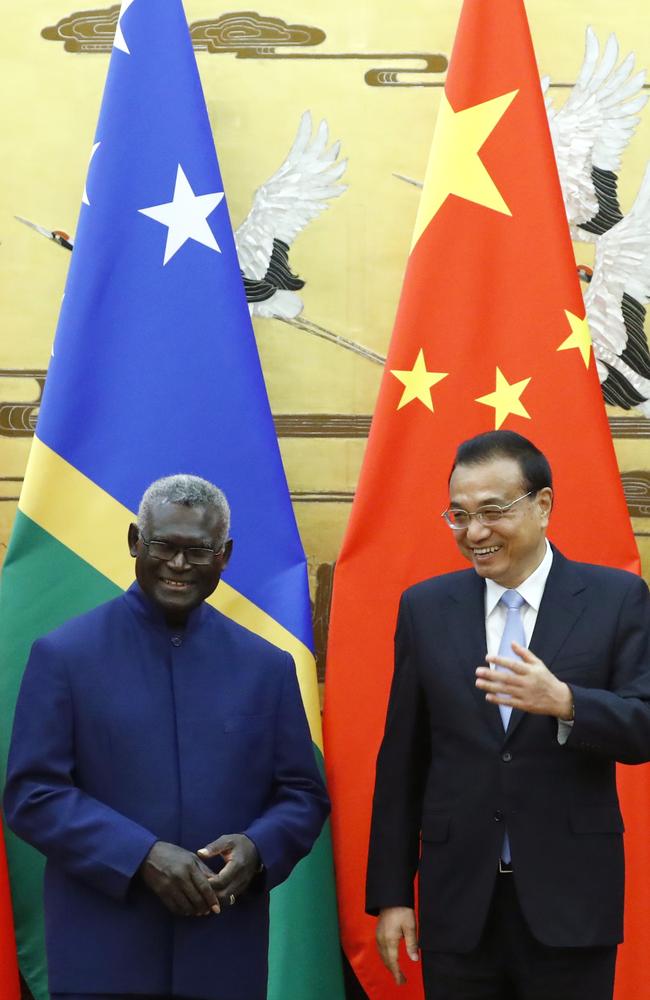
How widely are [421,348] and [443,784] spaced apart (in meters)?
1.17

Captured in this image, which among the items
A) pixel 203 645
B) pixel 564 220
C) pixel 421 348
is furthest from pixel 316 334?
pixel 203 645

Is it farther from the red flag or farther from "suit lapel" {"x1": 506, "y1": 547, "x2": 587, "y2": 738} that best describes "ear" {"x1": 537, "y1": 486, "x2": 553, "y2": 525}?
the red flag

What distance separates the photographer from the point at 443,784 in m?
2.16

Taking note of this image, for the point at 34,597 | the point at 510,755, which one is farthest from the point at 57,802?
the point at 34,597

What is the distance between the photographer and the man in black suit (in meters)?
2.05

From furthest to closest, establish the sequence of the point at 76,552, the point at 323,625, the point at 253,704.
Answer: the point at 323,625, the point at 76,552, the point at 253,704

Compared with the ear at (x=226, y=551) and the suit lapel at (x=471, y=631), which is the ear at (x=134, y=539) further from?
the suit lapel at (x=471, y=631)

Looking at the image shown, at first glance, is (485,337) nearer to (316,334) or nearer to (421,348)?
(421,348)

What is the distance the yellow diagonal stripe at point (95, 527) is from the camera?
2885mm

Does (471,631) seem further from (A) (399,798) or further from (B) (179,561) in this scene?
(B) (179,561)

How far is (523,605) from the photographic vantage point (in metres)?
2.21

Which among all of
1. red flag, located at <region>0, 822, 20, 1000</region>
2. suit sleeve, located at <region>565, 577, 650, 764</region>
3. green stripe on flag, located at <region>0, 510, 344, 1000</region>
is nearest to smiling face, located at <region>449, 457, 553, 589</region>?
suit sleeve, located at <region>565, 577, 650, 764</region>

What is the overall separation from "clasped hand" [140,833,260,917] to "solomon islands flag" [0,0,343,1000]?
876 mm

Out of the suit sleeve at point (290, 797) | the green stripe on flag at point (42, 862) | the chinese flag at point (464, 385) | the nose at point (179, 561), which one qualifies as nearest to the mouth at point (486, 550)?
the suit sleeve at point (290, 797)
